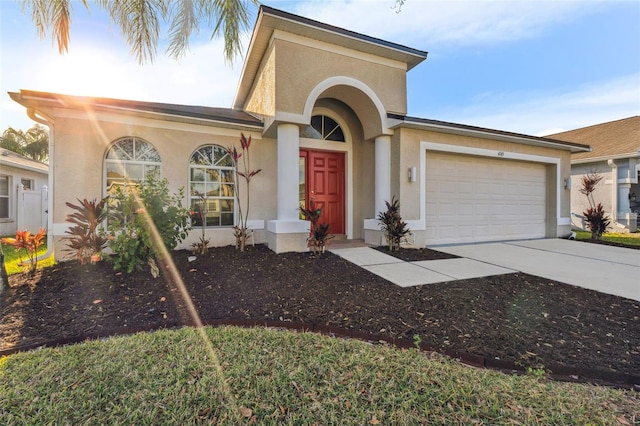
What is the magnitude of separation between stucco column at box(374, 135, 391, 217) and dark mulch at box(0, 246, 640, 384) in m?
2.65

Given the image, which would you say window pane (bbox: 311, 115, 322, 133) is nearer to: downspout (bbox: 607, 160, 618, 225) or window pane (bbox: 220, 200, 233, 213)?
window pane (bbox: 220, 200, 233, 213)

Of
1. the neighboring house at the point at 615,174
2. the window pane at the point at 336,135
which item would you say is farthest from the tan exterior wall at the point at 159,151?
the neighboring house at the point at 615,174

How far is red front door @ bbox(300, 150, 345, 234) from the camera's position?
7711 millimetres

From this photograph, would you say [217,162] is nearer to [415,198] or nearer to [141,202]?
[141,202]

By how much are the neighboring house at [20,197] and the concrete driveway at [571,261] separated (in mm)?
14991

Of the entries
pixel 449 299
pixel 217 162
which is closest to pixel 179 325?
pixel 449 299

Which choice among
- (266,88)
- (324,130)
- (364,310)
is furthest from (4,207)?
(364,310)

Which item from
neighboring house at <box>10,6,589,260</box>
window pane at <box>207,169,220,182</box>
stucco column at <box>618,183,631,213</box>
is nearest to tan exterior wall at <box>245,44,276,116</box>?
neighboring house at <box>10,6,589,260</box>

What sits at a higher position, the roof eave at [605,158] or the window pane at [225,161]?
the roof eave at [605,158]

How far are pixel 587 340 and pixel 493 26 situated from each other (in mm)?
6370

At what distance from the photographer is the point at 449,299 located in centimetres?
374

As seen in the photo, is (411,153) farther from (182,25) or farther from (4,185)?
(4,185)

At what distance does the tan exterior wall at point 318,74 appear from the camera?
20.6 ft

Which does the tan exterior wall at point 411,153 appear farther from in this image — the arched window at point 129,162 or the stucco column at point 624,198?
the stucco column at point 624,198
